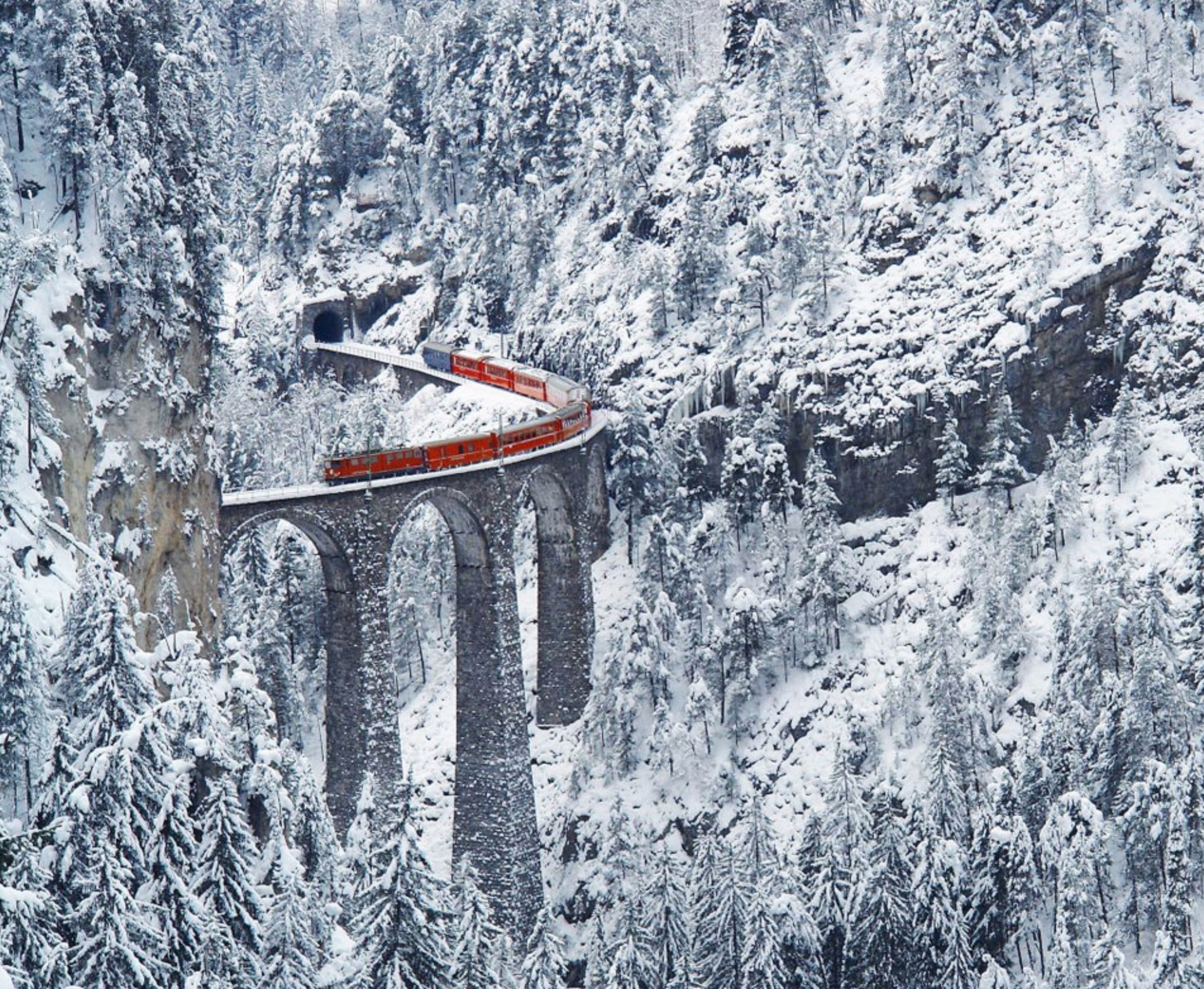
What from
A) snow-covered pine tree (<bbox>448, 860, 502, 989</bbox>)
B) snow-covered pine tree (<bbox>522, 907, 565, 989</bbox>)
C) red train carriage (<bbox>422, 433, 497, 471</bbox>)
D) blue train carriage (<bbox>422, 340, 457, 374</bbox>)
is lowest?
snow-covered pine tree (<bbox>522, 907, 565, 989</bbox>)

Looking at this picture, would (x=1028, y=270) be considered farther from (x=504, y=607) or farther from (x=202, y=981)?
(x=202, y=981)

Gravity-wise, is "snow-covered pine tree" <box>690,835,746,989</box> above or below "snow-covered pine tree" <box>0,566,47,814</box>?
below

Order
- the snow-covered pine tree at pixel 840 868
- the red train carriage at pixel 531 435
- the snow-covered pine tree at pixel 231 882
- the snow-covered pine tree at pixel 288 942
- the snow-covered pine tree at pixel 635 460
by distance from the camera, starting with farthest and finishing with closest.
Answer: the snow-covered pine tree at pixel 635 460 < the red train carriage at pixel 531 435 < the snow-covered pine tree at pixel 840 868 < the snow-covered pine tree at pixel 231 882 < the snow-covered pine tree at pixel 288 942

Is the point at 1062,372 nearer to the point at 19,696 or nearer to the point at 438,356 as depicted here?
the point at 438,356

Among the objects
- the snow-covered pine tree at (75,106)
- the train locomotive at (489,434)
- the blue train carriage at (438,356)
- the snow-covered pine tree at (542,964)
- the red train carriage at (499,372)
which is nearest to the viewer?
the snow-covered pine tree at (542,964)

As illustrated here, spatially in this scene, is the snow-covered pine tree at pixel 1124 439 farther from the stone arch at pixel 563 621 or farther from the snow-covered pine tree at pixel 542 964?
the snow-covered pine tree at pixel 542 964

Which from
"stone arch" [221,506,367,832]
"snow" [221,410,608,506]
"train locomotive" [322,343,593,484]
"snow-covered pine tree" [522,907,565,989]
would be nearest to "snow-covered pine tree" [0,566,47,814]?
"snow-covered pine tree" [522,907,565,989]

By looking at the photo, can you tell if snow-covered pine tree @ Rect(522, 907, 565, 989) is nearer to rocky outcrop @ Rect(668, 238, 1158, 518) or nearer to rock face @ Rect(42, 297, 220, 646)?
rock face @ Rect(42, 297, 220, 646)

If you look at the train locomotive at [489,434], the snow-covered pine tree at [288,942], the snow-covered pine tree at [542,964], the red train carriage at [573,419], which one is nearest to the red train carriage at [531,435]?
the train locomotive at [489,434]
